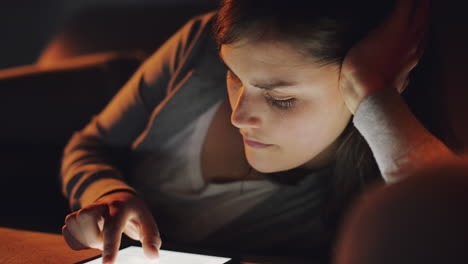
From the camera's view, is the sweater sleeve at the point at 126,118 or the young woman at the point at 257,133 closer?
the young woman at the point at 257,133

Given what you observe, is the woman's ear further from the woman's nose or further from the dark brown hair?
the woman's nose

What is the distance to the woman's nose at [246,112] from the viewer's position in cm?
57

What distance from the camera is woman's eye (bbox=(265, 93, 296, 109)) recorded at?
56 centimetres

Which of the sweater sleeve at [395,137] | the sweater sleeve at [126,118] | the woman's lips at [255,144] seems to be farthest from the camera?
the sweater sleeve at [126,118]

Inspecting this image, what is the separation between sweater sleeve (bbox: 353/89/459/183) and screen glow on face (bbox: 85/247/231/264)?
222 mm

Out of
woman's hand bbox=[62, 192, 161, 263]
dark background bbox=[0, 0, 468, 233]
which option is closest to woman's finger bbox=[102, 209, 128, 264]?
woman's hand bbox=[62, 192, 161, 263]

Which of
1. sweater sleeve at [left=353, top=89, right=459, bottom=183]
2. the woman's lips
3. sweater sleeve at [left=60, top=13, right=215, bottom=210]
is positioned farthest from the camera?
sweater sleeve at [left=60, top=13, right=215, bottom=210]

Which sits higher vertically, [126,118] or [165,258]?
[126,118]

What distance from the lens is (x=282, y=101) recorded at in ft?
1.85

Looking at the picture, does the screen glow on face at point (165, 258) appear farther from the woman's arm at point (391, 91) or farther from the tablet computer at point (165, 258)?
the woman's arm at point (391, 91)

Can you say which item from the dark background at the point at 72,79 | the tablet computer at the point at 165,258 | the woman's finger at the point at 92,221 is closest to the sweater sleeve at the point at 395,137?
the dark background at the point at 72,79

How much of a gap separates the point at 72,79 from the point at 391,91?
0.78 m

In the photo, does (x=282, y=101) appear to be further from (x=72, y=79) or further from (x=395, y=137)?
(x=72, y=79)

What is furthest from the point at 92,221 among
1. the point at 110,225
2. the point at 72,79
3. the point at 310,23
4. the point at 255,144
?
the point at 72,79
